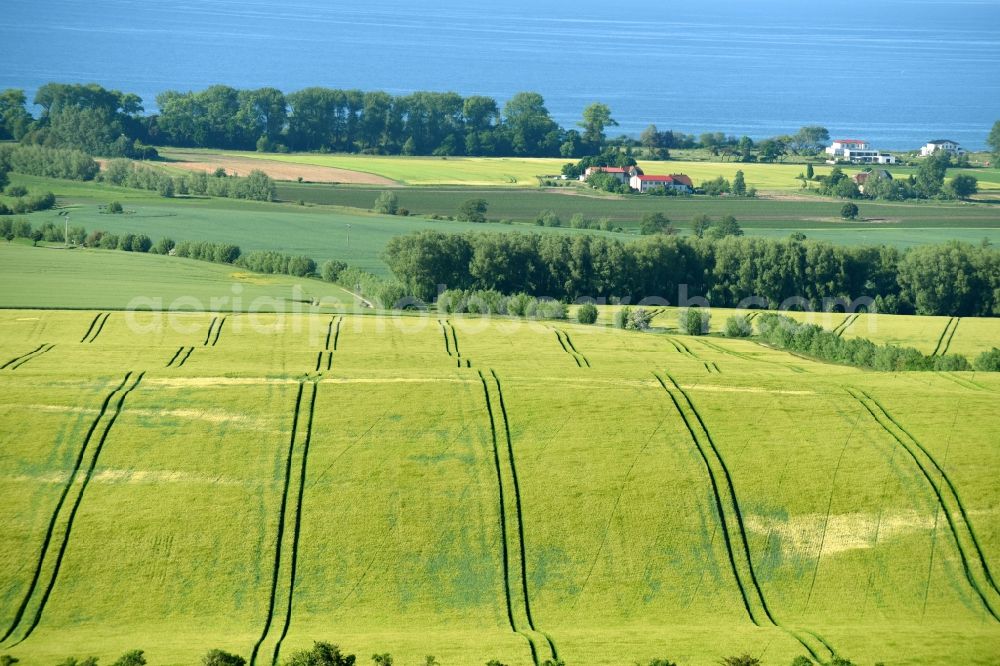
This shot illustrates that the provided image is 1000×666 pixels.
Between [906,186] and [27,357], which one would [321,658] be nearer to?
[27,357]

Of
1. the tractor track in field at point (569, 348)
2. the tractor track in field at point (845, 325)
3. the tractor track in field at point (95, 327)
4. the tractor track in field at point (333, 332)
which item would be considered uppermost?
the tractor track in field at point (845, 325)

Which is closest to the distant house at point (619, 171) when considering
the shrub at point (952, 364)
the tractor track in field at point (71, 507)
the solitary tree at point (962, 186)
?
the solitary tree at point (962, 186)

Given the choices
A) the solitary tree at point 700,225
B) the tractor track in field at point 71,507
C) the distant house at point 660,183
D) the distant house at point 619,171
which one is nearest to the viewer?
the tractor track in field at point 71,507

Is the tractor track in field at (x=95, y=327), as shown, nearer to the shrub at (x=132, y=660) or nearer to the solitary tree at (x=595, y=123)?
the shrub at (x=132, y=660)

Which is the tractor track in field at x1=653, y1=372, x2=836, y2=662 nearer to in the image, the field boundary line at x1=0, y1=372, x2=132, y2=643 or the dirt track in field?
the field boundary line at x1=0, y1=372, x2=132, y2=643

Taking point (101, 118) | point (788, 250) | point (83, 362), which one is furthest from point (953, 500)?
point (101, 118)

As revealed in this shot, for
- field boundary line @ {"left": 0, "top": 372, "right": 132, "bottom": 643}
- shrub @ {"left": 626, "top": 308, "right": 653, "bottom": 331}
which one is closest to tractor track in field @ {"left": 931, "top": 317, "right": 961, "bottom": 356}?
shrub @ {"left": 626, "top": 308, "right": 653, "bottom": 331}

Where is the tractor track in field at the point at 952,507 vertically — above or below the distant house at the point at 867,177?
below
